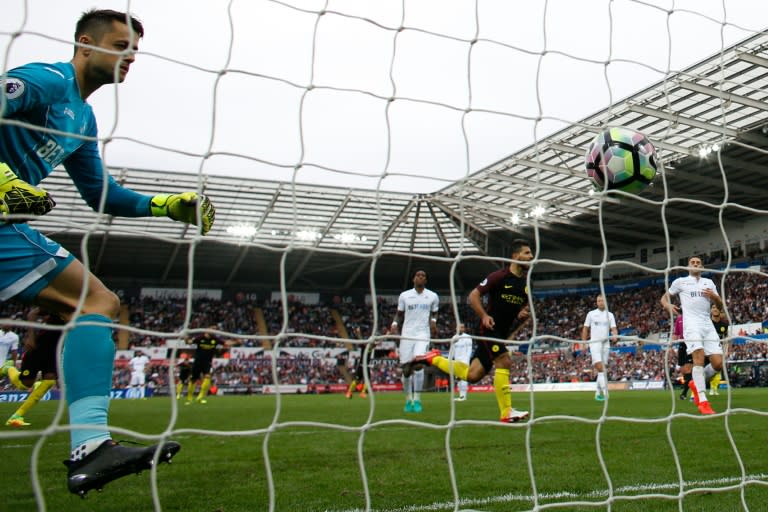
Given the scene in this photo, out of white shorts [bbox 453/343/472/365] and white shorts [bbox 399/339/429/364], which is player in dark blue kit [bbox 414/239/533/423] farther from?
white shorts [bbox 453/343/472/365]

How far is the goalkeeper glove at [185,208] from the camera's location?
2.64m

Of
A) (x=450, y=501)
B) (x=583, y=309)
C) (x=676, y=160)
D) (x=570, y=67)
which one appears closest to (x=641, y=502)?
(x=450, y=501)

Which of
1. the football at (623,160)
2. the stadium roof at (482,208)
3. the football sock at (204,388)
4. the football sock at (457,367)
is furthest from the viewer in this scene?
the stadium roof at (482,208)

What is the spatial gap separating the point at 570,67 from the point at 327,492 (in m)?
2.87

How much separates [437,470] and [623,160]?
2444 millimetres

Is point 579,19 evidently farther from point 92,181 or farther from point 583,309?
point 583,309

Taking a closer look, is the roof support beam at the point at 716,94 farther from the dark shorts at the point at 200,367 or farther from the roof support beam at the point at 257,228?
the dark shorts at the point at 200,367

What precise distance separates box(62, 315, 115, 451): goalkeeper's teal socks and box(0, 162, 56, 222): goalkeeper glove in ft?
1.45

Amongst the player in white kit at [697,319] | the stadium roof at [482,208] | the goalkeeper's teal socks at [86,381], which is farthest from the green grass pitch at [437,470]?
the stadium roof at [482,208]

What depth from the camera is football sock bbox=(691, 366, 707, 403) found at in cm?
728

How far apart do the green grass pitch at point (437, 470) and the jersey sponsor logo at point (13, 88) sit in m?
1.16

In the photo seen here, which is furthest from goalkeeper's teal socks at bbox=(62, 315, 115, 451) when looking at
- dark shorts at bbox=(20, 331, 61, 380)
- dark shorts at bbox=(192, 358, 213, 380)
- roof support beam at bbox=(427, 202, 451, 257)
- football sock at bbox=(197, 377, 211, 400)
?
roof support beam at bbox=(427, 202, 451, 257)

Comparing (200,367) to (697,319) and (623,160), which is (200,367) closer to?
(697,319)

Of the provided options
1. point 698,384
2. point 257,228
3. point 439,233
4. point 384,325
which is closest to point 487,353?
point 698,384
